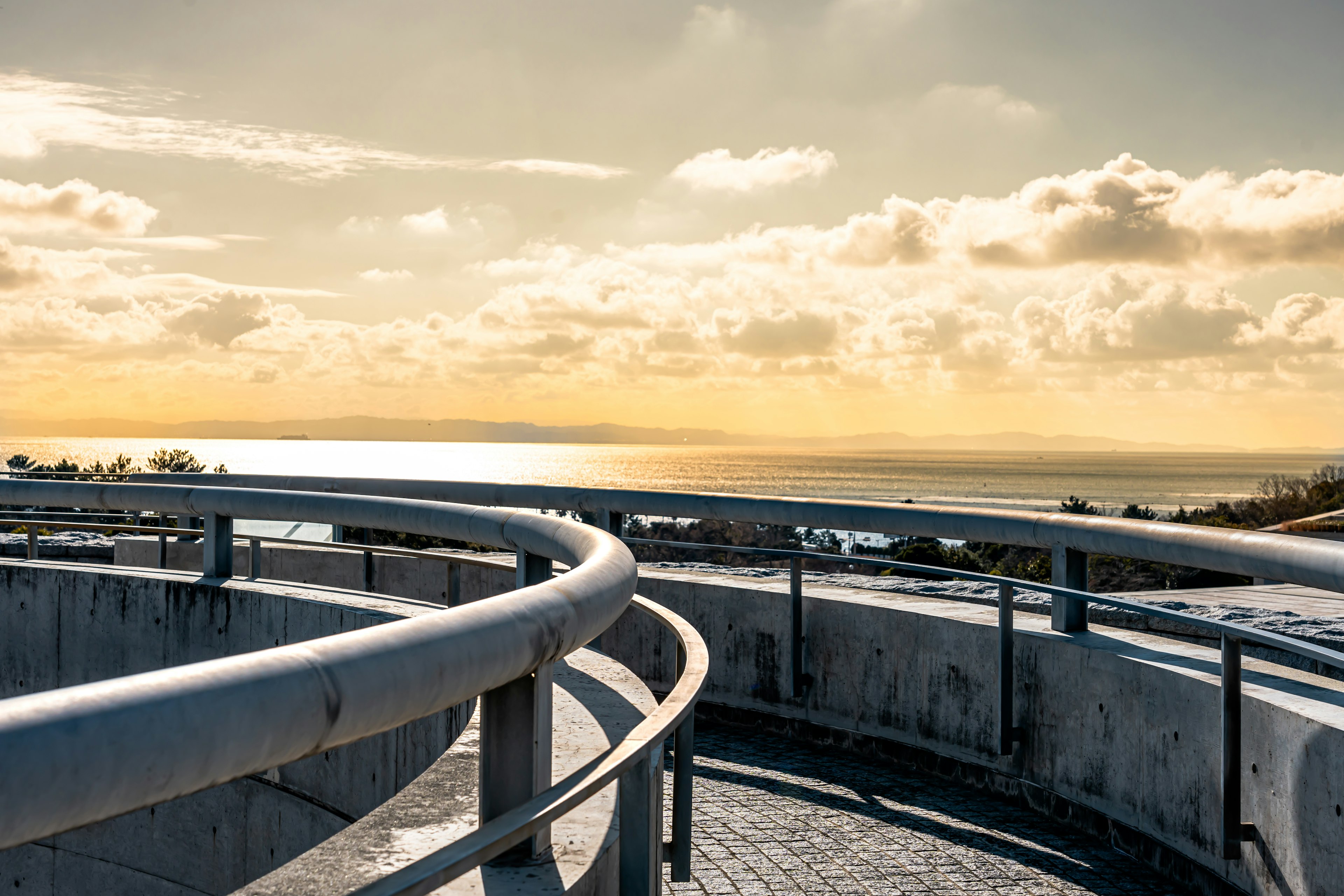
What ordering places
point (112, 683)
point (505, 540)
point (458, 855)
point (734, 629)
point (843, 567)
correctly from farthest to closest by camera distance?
point (843, 567), point (734, 629), point (505, 540), point (458, 855), point (112, 683)

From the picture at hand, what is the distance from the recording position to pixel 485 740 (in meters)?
2.35

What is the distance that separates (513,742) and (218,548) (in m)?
5.16

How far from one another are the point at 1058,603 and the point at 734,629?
2.29 meters

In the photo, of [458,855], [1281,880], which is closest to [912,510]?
[1281,880]

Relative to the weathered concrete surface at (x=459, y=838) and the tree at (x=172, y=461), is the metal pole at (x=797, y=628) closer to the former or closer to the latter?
the weathered concrete surface at (x=459, y=838)

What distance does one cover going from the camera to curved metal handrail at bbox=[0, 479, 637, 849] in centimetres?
110

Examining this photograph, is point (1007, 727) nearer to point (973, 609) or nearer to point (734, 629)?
point (973, 609)

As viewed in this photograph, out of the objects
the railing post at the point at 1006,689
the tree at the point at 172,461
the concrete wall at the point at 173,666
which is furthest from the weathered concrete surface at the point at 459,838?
the tree at the point at 172,461

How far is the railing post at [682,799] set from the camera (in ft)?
11.2

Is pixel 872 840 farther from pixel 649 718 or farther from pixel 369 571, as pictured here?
pixel 369 571

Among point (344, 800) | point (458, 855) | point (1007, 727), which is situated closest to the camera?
point (458, 855)

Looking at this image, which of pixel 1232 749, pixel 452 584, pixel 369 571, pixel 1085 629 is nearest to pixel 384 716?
pixel 1232 749

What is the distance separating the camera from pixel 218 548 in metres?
6.90

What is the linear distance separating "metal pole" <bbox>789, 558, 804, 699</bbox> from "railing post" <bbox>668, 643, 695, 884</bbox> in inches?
129
